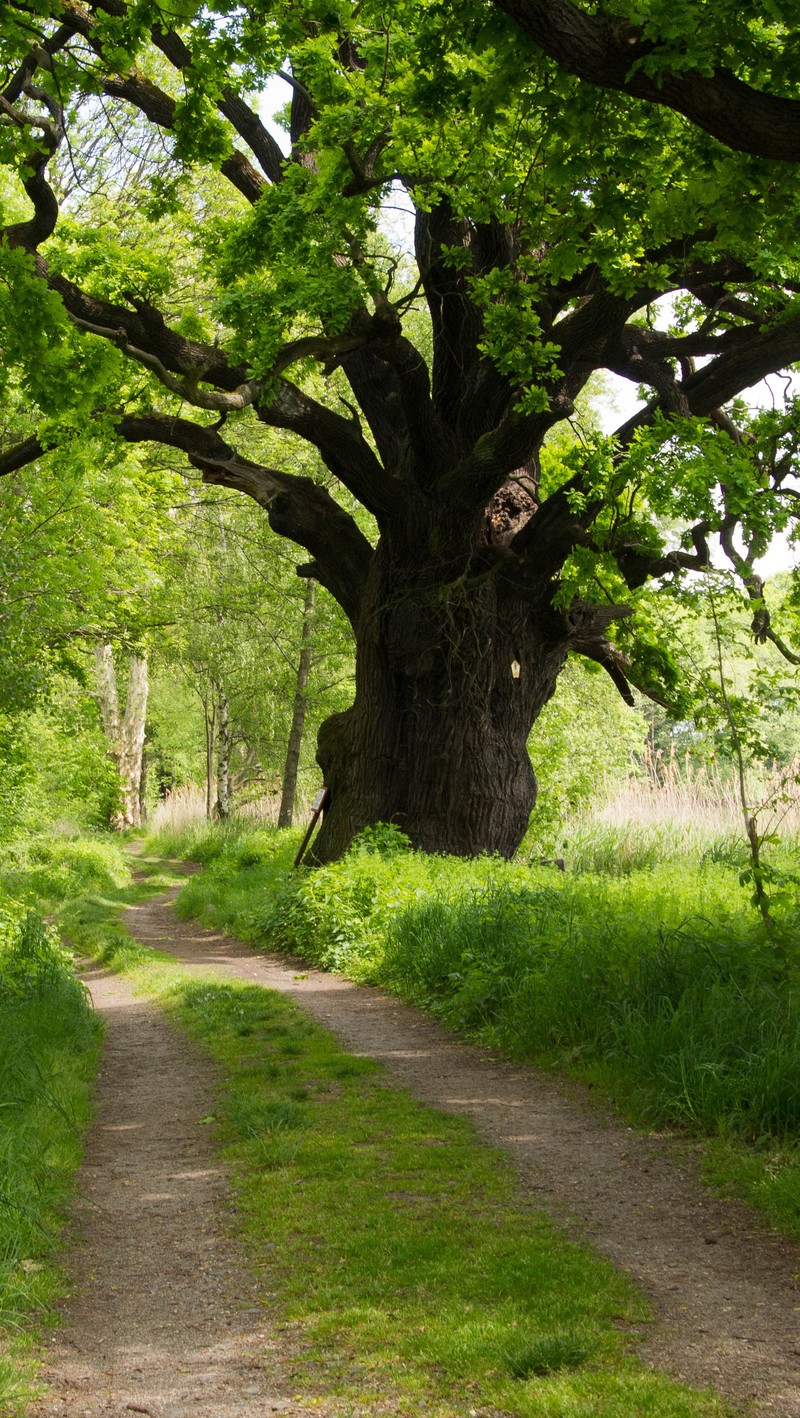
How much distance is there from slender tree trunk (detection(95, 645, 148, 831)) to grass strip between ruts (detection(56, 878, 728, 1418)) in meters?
26.1

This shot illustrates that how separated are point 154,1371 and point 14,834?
1291 centimetres

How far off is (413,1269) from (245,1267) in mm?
727

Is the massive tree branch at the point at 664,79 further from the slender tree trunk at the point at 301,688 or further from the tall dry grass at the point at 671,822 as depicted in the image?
the slender tree trunk at the point at 301,688

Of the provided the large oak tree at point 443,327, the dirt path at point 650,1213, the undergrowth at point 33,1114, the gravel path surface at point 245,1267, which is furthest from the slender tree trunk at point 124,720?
the gravel path surface at point 245,1267

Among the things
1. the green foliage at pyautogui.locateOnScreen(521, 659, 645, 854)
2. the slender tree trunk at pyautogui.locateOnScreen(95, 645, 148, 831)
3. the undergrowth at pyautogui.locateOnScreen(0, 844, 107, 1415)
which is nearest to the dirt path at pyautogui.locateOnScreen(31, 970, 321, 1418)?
the undergrowth at pyautogui.locateOnScreen(0, 844, 107, 1415)

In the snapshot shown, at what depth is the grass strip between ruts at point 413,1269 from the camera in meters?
3.59

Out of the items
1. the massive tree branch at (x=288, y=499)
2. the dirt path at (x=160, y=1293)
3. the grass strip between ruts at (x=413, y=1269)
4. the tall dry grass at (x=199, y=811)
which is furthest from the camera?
the tall dry grass at (x=199, y=811)

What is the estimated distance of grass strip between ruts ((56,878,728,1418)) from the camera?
359cm

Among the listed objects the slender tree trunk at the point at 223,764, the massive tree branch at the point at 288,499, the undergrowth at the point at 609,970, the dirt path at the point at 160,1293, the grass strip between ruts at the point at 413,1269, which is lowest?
the dirt path at the point at 160,1293

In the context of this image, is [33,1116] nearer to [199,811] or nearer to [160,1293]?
[160,1293]

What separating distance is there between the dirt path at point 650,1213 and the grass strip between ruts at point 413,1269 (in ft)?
0.48

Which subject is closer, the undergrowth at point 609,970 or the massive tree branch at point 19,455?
the undergrowth at point 609,970

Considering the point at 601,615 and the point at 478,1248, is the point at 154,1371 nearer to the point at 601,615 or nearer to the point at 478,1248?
the point at 478,1248

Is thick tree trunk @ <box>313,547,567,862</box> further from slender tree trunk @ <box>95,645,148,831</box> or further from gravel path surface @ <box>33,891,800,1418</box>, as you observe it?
slender tree trunk @ <box>95,645,148,831</box>
